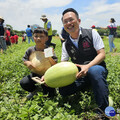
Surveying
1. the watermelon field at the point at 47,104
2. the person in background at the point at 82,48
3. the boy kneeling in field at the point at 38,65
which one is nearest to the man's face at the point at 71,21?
the person in background at the point at 82,48

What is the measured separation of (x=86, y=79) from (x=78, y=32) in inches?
34.1

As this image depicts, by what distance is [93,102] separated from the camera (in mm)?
2318

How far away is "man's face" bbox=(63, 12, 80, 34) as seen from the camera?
7.45 ft

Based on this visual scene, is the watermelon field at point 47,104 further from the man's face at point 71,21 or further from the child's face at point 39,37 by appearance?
the man's face at point 71,21

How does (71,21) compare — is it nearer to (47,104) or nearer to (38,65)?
(38,65)

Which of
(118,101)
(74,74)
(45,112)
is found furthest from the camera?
(118,101)

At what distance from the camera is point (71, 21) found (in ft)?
7.46

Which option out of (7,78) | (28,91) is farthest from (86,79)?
(7,78)

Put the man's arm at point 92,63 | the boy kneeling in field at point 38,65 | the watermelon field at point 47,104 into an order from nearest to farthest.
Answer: the watermelon field at point 47,104
the man's arm at point 92,63
the boy kneeling in field at point 38,65

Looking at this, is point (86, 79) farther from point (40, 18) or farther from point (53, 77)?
point (40, 18)

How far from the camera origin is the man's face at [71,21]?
7.45ft

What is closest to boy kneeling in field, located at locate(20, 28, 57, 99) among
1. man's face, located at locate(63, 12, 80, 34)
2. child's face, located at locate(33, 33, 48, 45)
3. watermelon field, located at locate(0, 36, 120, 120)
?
child's face, located at locate(33, 33, 48, 45)

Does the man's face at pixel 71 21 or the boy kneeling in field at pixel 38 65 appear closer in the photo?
the man's face at pixel 71 21

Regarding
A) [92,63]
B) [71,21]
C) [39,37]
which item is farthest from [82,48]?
[39,37]
